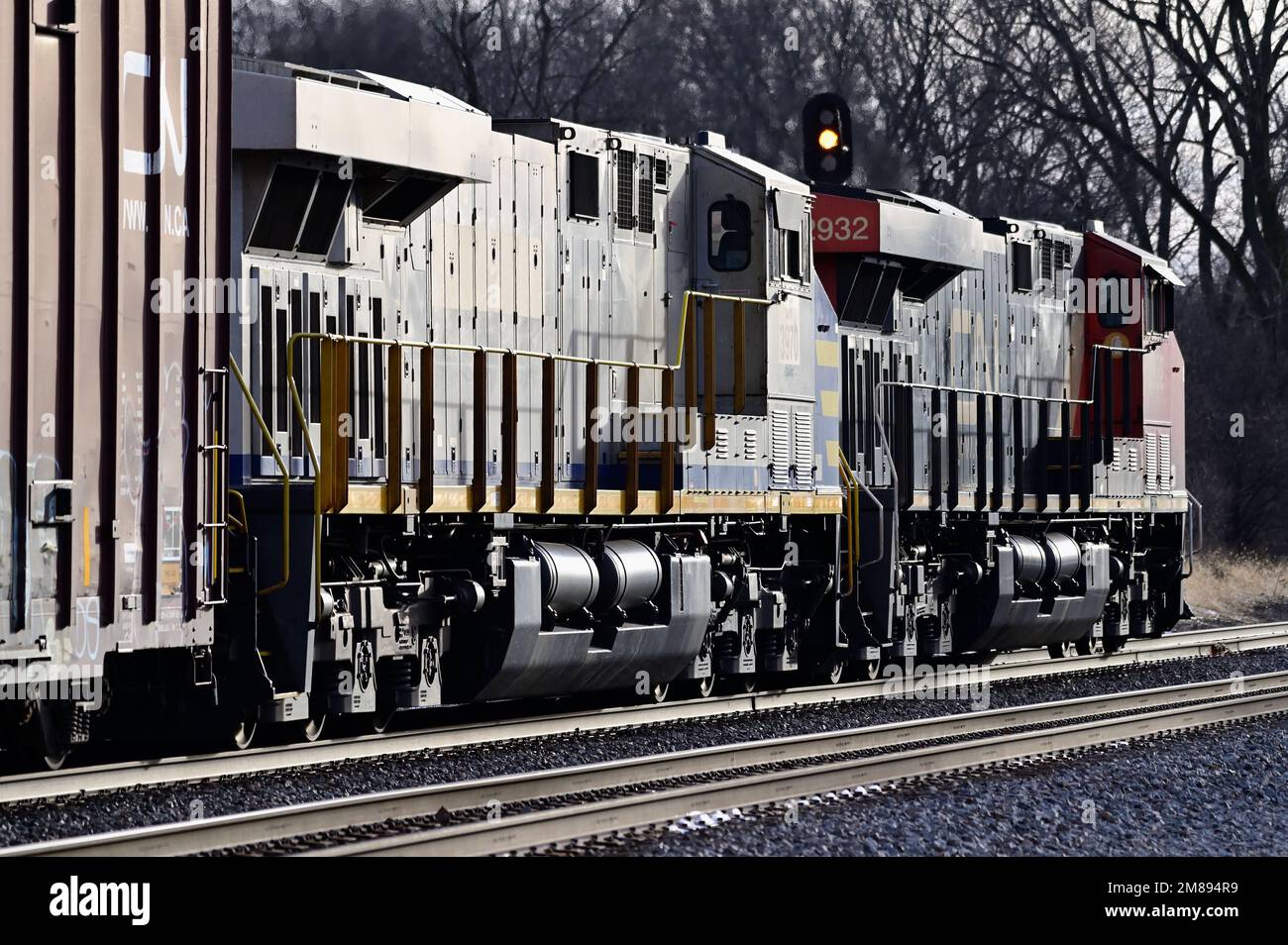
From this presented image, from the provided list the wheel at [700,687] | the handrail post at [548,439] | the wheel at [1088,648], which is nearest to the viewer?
the handrail post at [548,439]

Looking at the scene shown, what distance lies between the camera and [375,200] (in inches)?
430

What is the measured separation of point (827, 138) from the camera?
14.6 meters

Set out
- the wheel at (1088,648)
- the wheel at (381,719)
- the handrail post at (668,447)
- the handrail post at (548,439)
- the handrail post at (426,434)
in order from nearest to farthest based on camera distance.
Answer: the handrail post at (426,434)
the wheel at (381,719)
the handrail post at (548,439)
the handrail post at (668,447)
the wheel at (1088,648)

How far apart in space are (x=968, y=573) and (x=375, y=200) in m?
7.74

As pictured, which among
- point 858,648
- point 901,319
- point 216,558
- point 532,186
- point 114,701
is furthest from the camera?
point 901,319

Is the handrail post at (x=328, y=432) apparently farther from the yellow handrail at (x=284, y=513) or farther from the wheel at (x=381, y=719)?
the wheel at (x=381, y=719)

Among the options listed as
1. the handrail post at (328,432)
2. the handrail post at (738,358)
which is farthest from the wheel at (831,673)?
the handrail post at (328,432)

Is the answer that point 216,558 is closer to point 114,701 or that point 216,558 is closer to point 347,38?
point 114,701

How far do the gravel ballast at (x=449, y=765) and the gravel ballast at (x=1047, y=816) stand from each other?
1.99 metres

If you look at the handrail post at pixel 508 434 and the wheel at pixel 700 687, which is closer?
the handrail post at pixel 508 434

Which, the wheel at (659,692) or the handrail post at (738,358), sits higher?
the handrail post at (738,358)

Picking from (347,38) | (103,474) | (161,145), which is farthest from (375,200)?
(347,38)

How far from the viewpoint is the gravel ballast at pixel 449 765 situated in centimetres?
830

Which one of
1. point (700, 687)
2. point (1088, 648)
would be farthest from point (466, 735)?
point (1088, 648)
